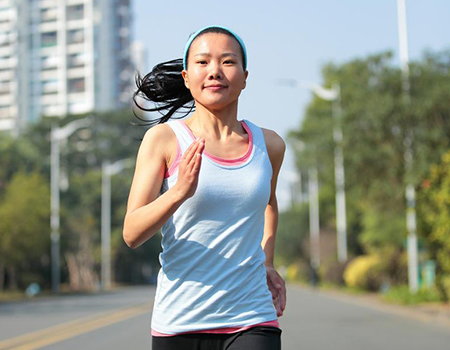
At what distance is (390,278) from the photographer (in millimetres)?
36438

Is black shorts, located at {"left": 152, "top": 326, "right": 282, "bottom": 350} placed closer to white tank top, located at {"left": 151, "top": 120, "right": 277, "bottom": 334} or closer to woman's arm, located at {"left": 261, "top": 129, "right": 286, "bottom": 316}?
white tank top, located at {"left": 151, "top": 120, "right": 277, "bottom": 334}

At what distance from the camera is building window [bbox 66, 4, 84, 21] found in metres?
127

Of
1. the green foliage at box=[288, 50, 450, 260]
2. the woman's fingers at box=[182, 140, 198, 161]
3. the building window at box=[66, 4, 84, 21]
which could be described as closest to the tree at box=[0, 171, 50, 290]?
the green foliage at box=[288, 50, 450, 260]

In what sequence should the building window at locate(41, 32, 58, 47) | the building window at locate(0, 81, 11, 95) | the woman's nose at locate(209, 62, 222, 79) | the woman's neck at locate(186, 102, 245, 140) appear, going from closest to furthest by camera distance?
the woman's nose at locate(209, 62, 222, 79)
the woman's neck at locate(186, 102, 245, 140)
the building window at locate(0, 81, 11, 95)
the building window at locate(41, 32, 58, 47)

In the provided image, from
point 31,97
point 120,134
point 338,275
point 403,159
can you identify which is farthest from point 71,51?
point 403,159

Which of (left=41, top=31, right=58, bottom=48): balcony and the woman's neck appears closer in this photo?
the woman's neck

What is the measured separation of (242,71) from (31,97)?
12685 centimetres

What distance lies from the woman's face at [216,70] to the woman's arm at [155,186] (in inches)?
7.7

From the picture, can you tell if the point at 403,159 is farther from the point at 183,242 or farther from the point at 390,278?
the point at 183,242

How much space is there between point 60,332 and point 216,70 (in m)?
13.0

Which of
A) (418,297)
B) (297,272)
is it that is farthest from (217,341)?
(297,272)

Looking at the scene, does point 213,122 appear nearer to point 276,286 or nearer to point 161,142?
point 161,142

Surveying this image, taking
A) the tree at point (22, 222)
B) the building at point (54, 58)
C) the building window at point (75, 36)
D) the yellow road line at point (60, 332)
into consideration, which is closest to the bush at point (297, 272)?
the tree at point (22, 222)

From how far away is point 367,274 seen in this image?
37.0 m
